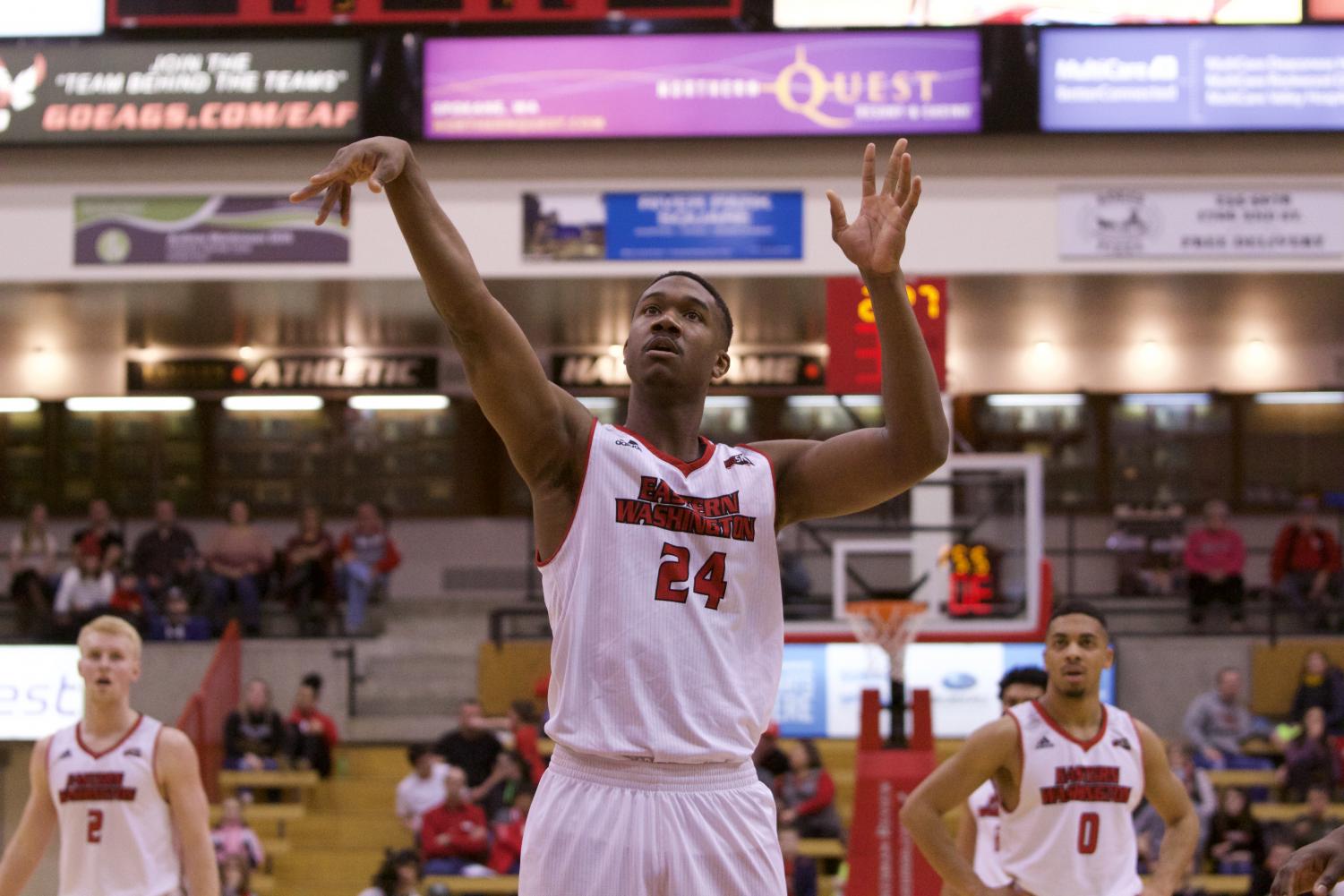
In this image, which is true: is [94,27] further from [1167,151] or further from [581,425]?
[581,425]

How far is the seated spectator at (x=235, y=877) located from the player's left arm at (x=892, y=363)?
30.0ft

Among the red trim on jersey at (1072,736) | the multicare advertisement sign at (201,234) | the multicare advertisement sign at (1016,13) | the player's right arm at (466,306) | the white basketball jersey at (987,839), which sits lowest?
the white basketball jersey at (987,839)

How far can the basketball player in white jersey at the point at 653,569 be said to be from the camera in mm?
2822

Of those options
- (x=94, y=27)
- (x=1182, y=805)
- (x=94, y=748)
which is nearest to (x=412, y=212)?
(x=94, y=748)

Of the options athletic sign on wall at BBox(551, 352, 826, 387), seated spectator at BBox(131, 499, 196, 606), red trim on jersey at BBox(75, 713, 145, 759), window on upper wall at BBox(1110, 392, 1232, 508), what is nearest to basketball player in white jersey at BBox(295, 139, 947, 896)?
red trim on jersey at BBox(75, 713, 145, 759)

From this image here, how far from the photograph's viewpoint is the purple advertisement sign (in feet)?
43.2

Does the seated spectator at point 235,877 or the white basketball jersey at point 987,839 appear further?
the seated spectator at point 235,877

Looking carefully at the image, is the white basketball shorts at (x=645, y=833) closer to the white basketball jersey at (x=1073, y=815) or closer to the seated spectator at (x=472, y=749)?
the white basketball jersey at (x=1073, y=815)

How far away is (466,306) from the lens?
277 cm

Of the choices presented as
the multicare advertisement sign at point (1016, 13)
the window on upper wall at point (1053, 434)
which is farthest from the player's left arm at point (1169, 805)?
the window on upper wall at point (1053, 434)

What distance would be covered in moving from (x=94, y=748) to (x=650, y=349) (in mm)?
3075

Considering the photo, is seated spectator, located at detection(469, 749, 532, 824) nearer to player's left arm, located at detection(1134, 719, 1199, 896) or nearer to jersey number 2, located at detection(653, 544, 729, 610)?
player's left arm, located at detection(1134, 719, 1199, 896)

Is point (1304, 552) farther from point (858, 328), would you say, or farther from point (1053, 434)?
point (858, 328)

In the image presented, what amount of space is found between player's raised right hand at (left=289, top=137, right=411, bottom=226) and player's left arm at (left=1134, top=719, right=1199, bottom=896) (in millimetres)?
3442
